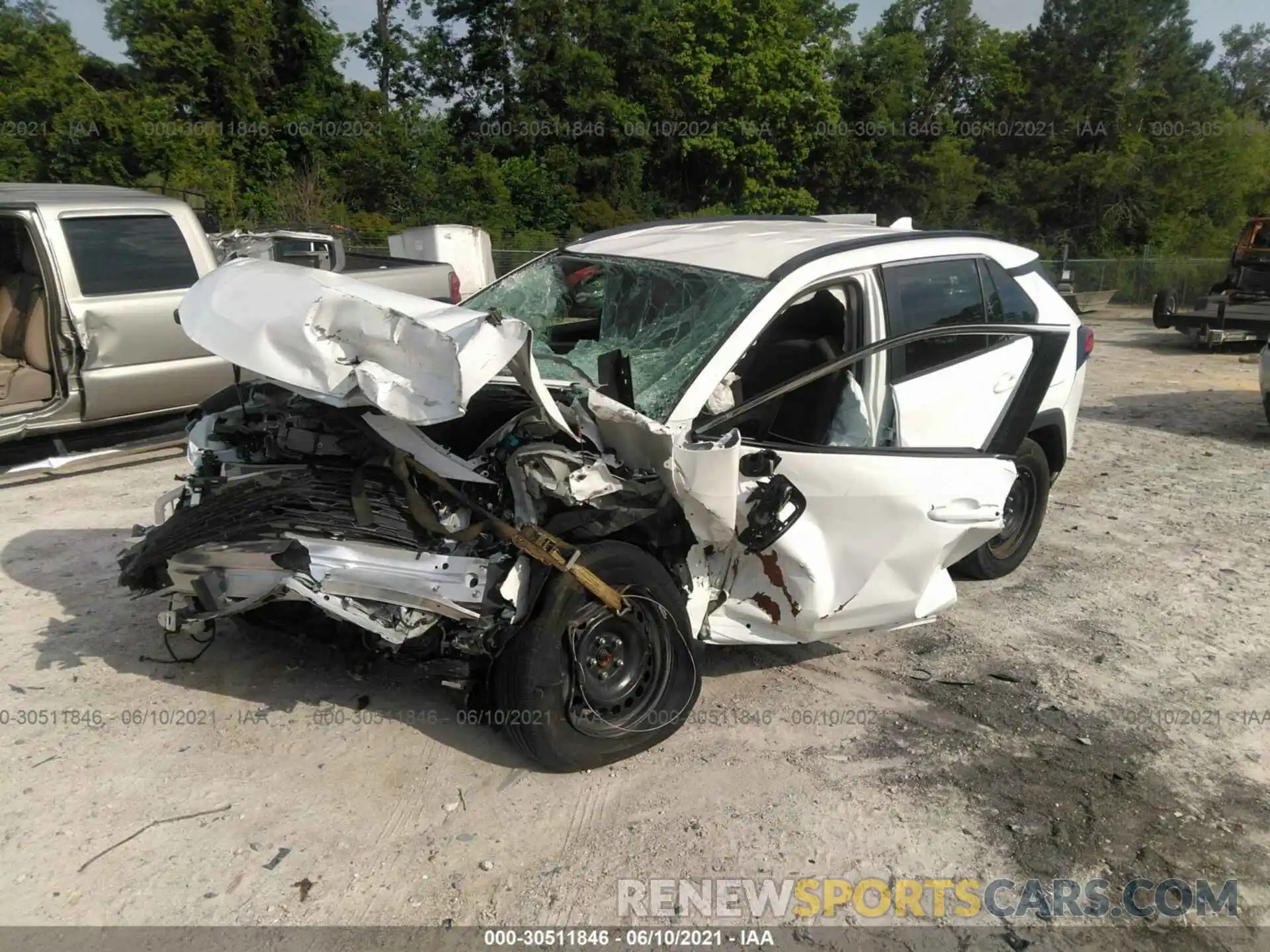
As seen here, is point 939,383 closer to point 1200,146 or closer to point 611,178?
point 611,178

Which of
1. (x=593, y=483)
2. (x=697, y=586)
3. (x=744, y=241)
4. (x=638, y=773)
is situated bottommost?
(x=638, y=773)

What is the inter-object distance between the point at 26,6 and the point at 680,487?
39.5 m

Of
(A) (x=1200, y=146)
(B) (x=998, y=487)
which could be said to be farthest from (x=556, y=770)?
(A) (x=1200, y=146)

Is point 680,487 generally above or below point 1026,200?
below

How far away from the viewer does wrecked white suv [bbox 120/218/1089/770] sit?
3.16 meters

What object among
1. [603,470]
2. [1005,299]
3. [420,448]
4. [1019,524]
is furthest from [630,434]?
[1019,524]

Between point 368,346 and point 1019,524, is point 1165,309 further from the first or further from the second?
point 368,346

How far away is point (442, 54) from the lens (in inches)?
1325

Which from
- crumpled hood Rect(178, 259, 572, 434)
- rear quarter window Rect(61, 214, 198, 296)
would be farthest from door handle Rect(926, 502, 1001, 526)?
rear quarter window Rect(61, 214, 198, 296)

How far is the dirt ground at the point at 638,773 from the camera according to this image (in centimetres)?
299

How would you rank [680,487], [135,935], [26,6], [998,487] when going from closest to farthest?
[135,935] → [680,487] → [998,487] → [26,6]

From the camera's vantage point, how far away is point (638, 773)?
141 inches

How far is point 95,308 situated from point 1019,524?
6.19m

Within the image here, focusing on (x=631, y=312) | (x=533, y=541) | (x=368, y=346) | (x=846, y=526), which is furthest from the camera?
(x=631, y=312)
